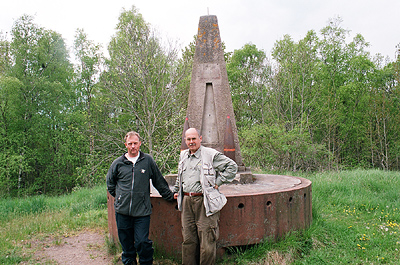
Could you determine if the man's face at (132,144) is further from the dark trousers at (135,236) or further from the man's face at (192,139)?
the dark trousers at (135,236)

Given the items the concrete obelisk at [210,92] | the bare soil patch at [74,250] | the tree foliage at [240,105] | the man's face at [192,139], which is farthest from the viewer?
the tree foliage at [240,105]

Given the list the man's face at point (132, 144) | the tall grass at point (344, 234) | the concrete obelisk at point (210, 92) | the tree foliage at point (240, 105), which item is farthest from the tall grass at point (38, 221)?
the tree foliage at point (240, 105)

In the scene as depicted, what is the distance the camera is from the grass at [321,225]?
413cm

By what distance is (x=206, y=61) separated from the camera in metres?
5.85

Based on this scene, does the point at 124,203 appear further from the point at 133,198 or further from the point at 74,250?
the point at 74,250

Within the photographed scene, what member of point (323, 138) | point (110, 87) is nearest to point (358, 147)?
point (323, 138)

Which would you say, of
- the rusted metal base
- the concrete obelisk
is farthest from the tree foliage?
the rusted metal base

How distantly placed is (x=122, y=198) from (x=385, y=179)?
8.56 m

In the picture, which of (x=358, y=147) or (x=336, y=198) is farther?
(x=358, y=147)

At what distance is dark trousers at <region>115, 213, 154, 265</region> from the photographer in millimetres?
3451

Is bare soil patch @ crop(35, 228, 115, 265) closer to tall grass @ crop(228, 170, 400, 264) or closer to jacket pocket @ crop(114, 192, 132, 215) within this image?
jacket pocket @ crop(114, 192, 132, 215)

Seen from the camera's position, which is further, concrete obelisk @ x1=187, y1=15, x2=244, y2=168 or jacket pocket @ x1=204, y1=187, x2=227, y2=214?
concrete obelisk @ x1=187, y1=15, x2=244, y2=168

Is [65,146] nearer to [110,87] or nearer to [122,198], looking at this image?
[110,87]

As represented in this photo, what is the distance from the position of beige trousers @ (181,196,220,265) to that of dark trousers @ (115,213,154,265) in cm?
43
